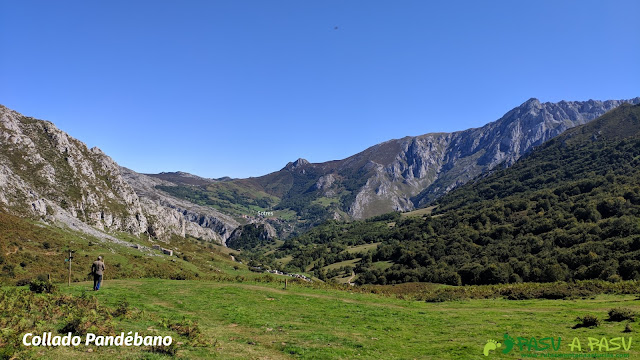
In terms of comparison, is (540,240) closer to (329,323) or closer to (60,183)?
(329,323)

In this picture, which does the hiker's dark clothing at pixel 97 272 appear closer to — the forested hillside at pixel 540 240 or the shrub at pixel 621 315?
the shrub at pixel 621 315

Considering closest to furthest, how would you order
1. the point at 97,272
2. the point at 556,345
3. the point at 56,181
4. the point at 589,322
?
1. the point at 556,345
2. the point at 589,322
3. the point at 97,272
4. the point at 56,181

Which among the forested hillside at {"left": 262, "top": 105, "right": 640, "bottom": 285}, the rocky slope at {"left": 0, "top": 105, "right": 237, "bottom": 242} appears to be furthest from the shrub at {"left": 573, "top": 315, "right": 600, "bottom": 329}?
the rocky slope at {"left": 0, "top": 105, "right": 237, "bottom": 242}

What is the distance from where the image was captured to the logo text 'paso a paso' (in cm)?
1699

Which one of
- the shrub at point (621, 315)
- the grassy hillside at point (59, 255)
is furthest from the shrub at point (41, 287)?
the shrub at point (621, 315)

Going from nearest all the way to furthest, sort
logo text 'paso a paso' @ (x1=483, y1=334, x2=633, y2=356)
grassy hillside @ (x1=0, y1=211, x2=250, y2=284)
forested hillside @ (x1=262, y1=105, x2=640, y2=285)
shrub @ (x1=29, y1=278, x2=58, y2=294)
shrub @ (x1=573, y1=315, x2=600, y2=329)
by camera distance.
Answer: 1. logo text 'paso a paso' @ (x1=483, y1=334, x2=633, y2=356)
2. shrub @ (x1=573, y1=315, x2=600, y2=329)
3. shrub @ (x1=29, y1=278, x2=58, y2=294)
4. grassy hillside @ (x1=0, y1=211, x2=250, y2=284)
5. forested hillside @ (x1=262, y1=105, x2=640, y2=285)

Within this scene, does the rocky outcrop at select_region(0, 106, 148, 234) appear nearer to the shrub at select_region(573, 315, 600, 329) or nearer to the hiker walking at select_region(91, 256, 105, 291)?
the hiker walking at select_region(91, 256, 105, 291)

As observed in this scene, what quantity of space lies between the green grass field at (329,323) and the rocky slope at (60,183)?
238ft

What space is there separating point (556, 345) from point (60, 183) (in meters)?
128

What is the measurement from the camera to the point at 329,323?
2366 cm

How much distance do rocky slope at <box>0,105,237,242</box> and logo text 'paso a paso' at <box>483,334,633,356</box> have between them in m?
100

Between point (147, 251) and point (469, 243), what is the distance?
341 feet

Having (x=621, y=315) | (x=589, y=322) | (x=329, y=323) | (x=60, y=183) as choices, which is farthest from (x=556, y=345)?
(x=60, y=183)

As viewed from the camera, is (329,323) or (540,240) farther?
(540,240)
